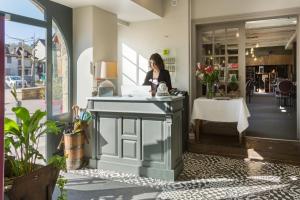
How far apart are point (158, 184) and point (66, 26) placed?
3.05m

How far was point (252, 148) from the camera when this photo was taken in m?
4.64

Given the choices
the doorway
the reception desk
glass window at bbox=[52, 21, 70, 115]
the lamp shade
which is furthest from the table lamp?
the doorway

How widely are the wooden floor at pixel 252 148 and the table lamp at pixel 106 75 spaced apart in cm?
193

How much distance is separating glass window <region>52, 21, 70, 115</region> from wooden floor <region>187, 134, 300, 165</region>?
2.49 metres

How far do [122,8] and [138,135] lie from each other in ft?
8.25

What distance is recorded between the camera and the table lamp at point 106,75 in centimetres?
416

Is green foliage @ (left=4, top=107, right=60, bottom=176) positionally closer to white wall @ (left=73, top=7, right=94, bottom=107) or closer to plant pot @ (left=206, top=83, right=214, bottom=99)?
white wall @ (left=73, top=7, right=94, bottom=107)

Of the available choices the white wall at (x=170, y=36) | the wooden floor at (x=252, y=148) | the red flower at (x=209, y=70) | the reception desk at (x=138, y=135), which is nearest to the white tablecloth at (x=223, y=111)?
the wooden floor at (x=252, y=148)

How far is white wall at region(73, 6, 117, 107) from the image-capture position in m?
4.47

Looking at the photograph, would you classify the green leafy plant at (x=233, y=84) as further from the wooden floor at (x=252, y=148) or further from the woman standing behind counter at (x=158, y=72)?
the woman standing behind counter at (x=158, y=72)

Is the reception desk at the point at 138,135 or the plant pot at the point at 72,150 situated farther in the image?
the plant pot at the point at 72,150

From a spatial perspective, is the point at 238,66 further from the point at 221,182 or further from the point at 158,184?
the point at 158,184

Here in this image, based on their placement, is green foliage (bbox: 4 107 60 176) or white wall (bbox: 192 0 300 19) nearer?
green foliage (bbox: 4 107 60 176)

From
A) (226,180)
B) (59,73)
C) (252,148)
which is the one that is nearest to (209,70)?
(252,148)
